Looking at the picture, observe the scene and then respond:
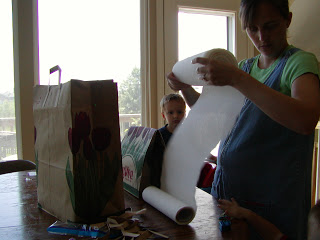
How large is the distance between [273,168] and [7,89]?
1732mm

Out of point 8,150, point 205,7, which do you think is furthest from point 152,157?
point 205,7

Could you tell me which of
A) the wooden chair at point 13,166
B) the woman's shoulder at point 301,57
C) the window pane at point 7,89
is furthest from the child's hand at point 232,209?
the window pane at point 7,89

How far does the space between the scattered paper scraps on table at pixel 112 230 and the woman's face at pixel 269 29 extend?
0.54m

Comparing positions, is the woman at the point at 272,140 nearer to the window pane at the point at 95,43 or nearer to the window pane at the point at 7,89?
the window pane at the point at 95,43

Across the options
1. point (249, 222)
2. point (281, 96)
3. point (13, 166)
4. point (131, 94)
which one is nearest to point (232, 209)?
point (249, 222)

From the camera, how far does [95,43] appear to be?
2.02 m

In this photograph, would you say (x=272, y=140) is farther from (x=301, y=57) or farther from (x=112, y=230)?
(x=112, y=230)

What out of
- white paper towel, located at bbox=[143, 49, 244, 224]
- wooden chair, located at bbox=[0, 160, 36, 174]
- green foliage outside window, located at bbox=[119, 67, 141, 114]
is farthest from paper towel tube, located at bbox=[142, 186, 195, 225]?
green foliage outside window, located at bbox=[119, 67, 141, 114]

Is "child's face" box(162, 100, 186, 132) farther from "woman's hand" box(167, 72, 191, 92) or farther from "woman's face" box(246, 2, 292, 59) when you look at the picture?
"woman's face" box(246, 2, 292, 59)

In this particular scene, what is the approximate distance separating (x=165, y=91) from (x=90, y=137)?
1552 millimetres

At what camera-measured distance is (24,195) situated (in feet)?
2.74

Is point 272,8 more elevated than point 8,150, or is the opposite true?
point 272,8

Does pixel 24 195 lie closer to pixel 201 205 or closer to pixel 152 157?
pixel 152 157

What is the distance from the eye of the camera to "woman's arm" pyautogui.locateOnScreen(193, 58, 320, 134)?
0.60 m
